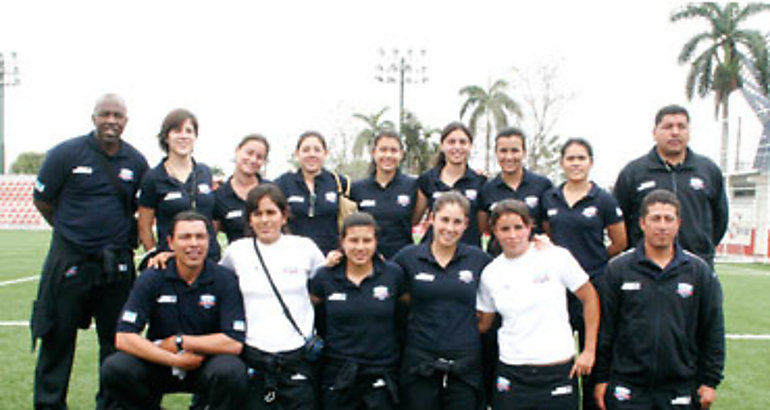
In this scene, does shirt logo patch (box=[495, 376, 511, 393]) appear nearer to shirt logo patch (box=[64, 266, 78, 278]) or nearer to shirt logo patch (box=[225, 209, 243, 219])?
shirt logo patch (box=[225, 209, 243, 219])

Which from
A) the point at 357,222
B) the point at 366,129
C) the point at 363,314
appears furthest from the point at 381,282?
the point at 366,129

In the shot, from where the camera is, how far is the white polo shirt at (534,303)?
3682 millimetres

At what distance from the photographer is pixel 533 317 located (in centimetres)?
371

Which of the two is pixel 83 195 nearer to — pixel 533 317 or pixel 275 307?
pixel 275 307

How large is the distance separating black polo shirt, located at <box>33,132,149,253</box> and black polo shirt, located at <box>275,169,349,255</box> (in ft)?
4.15

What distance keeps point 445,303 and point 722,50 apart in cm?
3448

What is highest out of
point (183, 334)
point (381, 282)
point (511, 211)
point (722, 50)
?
point (722, 50)

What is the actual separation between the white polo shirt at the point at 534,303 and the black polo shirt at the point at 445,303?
15 cm

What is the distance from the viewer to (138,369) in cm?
389

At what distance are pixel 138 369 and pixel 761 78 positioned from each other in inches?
1355

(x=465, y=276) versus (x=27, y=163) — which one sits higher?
(x=27, y=163)

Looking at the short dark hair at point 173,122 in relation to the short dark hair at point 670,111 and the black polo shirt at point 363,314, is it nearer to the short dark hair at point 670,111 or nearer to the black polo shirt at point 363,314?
the black polo shirt at point 363,314

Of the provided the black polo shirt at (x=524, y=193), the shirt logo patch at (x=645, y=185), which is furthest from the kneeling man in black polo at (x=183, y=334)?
the shirt logo patch at (x=645, y=185)

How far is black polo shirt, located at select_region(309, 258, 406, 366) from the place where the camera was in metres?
3.93
